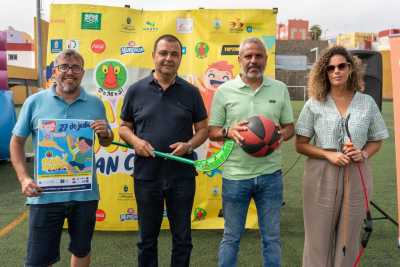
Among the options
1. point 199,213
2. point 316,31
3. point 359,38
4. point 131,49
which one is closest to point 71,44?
point 131,49

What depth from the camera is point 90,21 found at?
4.08 m

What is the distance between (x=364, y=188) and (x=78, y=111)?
1.92m

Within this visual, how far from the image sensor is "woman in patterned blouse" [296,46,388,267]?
8.66 ft

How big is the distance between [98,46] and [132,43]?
0.34 m

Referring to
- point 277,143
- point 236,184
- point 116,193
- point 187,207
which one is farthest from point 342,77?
point 116,193

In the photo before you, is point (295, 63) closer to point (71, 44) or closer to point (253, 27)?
point (253, 27)

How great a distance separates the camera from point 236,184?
2760mm

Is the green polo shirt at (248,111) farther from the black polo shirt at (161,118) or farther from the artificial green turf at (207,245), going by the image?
the artificial green turf at (207,245)

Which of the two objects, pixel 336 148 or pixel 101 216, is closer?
pixel 336 148

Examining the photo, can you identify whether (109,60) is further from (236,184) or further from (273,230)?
(273,230)

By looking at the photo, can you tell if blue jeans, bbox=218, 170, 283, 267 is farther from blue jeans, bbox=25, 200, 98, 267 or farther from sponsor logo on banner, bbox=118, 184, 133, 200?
sponsor logo on banner, bbox=118, 184, 133, 200

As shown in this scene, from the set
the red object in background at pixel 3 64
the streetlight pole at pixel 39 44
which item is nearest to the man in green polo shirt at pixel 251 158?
the streetlight pole at pixel 39 44

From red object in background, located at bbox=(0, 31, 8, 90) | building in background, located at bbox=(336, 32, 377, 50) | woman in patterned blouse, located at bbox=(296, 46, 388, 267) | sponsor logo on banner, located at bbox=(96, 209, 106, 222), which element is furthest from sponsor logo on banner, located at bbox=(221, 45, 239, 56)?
building in background, located at bbox=(336, 32, 377, 50)

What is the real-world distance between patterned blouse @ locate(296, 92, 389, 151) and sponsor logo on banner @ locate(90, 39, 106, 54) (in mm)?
2291
